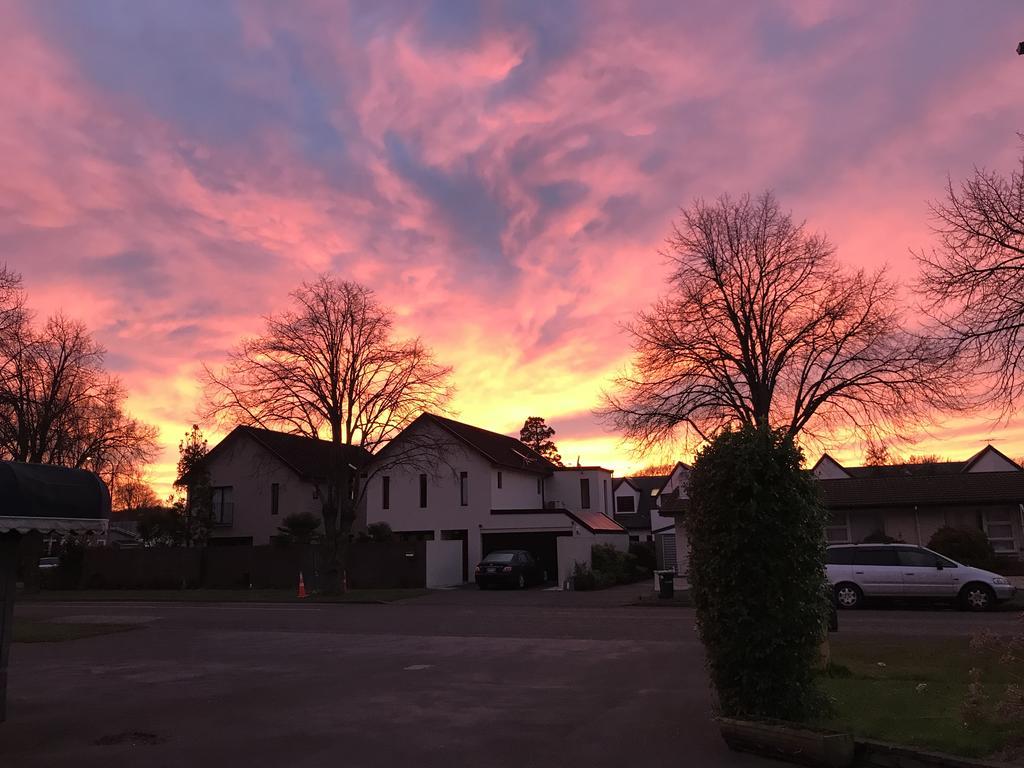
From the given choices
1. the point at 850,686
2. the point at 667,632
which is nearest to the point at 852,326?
the point at 667,632

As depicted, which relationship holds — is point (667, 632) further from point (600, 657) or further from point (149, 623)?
point (149, 623)

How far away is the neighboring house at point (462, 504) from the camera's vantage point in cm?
3928

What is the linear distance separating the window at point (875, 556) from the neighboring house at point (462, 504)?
14.5 metres

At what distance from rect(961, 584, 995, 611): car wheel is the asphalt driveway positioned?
8.81m

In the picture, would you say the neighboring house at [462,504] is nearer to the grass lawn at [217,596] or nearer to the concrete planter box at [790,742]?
the grass lawn at [217,596]

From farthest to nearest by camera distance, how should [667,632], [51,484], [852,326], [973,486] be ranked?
[973,486], [852,326], [667,632], [51,484]

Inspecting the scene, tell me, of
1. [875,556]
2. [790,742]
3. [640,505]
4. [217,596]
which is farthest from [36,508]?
[640,505]

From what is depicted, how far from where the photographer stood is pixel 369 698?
418 inches

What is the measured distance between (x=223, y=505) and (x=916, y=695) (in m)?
44.0

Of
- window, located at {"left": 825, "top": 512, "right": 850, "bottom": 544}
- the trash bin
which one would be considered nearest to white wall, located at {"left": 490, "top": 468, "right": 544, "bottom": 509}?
the trash bin

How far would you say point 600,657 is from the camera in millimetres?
14367

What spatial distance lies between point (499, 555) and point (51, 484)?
91.5 ft

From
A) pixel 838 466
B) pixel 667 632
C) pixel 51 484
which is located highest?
pixel 838 466

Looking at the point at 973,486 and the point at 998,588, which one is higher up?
the point at 973,486
